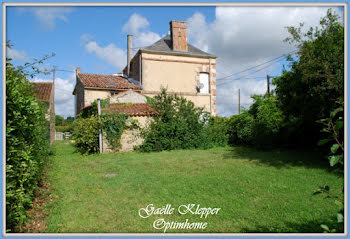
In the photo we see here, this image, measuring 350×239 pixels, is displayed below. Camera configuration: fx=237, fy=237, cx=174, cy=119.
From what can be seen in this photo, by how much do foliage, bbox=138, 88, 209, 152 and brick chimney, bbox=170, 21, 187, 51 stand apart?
7221 mm

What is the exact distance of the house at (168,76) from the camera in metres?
18.9

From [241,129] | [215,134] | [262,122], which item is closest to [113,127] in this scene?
[215,134]

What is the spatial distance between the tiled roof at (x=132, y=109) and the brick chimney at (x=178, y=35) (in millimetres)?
7891

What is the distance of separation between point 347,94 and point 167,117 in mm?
11703

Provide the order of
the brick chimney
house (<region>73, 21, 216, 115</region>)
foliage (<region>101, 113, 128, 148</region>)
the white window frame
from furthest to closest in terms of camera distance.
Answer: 1. the white window frame
2. the brick chimney
3. house (<region>73, 21, 216, 115</region>)
4. foliage (<region>101, 113, 128, 148</region>)

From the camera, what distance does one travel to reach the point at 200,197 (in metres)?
4.82

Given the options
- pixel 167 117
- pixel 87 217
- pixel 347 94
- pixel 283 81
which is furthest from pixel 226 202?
pixel 167 117

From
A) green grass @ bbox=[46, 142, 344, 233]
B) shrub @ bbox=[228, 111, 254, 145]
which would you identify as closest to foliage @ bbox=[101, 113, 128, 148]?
green grass @ bbox=[46, 142, 344, 233]

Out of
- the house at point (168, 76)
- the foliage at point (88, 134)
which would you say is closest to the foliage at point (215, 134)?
the house at point (168, 76)

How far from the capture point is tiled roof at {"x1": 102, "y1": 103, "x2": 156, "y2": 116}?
13289 millimetres

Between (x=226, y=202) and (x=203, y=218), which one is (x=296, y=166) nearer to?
(x=226, y=202)

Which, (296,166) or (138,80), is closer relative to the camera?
(296,166)

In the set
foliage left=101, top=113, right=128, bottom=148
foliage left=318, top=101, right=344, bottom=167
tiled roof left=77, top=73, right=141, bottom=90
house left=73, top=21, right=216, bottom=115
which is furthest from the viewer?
house left=73, top=21, right=216, bottom=115

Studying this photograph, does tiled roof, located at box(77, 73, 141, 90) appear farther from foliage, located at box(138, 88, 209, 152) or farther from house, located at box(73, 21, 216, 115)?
foliage, located at box(138, 88, 209, 152)
